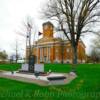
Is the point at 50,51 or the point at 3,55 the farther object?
the point at 3,55

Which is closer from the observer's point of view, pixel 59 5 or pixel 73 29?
pixel 73 29

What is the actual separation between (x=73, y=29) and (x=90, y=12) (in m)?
3.34

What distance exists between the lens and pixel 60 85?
46.0 feet

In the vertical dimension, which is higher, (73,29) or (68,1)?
(68,1)

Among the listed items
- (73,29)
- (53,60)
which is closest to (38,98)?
(73,29)

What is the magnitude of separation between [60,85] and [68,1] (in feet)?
50.3

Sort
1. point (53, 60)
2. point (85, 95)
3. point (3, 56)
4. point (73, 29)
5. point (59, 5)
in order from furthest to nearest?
1. point (3, 56)
2. point (53, 60)
3. point (59, 5)
4. point (73, 29)
5. point (85, 95)

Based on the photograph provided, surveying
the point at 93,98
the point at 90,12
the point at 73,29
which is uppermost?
the point at 90,12

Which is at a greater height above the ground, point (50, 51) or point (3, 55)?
point (50, 51)

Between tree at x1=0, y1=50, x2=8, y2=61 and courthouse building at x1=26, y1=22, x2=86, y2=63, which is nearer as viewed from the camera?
courthouse building at x1=26, y1=22, x2=86, y2=63

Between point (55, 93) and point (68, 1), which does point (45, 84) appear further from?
point (68, 1)

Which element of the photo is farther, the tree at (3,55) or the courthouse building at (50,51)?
the tree at (3,55)

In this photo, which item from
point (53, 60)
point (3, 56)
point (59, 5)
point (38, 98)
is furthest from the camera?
point (3, 56)

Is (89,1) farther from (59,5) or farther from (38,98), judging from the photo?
(38,98)
